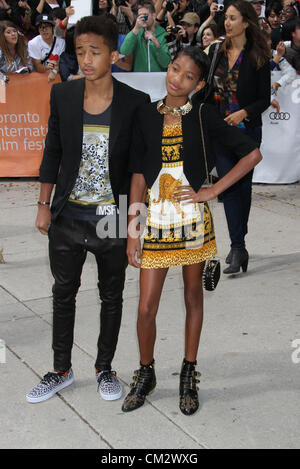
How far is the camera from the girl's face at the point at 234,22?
5.38m

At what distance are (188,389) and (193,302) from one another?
0.46 metres

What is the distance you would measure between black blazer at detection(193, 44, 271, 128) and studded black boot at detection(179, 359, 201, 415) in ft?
8.32

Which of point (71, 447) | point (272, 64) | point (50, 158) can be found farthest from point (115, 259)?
point (272, 64)

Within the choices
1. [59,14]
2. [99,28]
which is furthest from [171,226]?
[59,14]

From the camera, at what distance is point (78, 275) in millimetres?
3598

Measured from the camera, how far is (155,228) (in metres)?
3.40

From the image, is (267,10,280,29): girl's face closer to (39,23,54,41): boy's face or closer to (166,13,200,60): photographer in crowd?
(166,13,200,60): photographer in crowd

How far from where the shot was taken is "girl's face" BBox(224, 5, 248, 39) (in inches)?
212

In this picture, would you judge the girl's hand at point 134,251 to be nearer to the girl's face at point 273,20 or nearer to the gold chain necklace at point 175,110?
the gold chain necklace at point 175,110

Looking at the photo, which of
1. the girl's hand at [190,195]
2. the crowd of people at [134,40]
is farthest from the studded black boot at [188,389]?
the crowd of people at [134,40]

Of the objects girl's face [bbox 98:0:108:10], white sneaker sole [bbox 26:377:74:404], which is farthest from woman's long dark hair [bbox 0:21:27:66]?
white sneaker sole [bbox 26:377:74:404]

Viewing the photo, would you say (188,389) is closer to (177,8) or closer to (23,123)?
(23,123)

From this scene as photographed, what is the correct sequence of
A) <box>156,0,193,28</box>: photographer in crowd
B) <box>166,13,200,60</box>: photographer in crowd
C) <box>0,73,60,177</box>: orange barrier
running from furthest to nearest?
<box>156,0,193,28</box>: photographer in crowd
<box>166,13,200,60</box>: photographer in crowd
<box>0,73,60,177</box>: orange barrier
